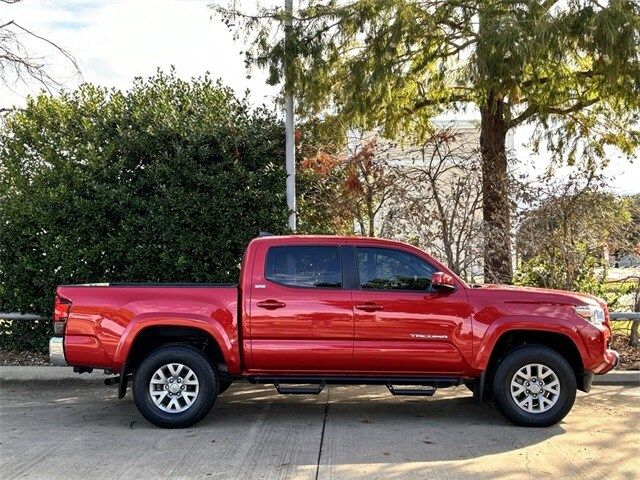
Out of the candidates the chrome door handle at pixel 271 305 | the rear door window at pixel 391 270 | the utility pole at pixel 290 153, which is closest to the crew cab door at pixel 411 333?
the rear door window at pixel 391 270

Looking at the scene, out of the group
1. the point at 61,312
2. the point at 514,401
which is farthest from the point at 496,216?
the point at 61,312

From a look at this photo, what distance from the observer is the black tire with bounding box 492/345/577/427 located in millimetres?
7828

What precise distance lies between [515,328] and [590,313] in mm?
787

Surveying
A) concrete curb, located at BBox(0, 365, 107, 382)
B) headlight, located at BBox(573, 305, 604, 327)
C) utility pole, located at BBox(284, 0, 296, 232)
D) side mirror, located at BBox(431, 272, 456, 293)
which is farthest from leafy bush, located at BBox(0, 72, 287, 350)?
headlight, located at BBox(573, 305, 604, 327)

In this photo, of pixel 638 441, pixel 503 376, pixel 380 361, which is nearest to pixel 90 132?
pixel 380 361

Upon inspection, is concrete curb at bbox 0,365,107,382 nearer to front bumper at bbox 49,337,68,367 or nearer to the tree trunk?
front bumper at bbox 49,337,68,367

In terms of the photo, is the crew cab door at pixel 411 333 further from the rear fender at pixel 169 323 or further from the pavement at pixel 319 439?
the rear fender at pixel 169 323

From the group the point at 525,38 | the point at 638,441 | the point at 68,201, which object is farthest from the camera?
the point at 68,201

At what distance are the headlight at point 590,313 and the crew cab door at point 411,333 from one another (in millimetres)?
1109

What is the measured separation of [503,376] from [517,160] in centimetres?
533

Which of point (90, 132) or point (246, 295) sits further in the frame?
point (90, 132)

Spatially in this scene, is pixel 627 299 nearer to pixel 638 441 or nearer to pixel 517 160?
pixel 517 160

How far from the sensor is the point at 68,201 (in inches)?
443

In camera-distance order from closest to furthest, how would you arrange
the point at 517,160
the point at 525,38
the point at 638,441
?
the point at 638,441
the point at 525,38
the point at 517,160
